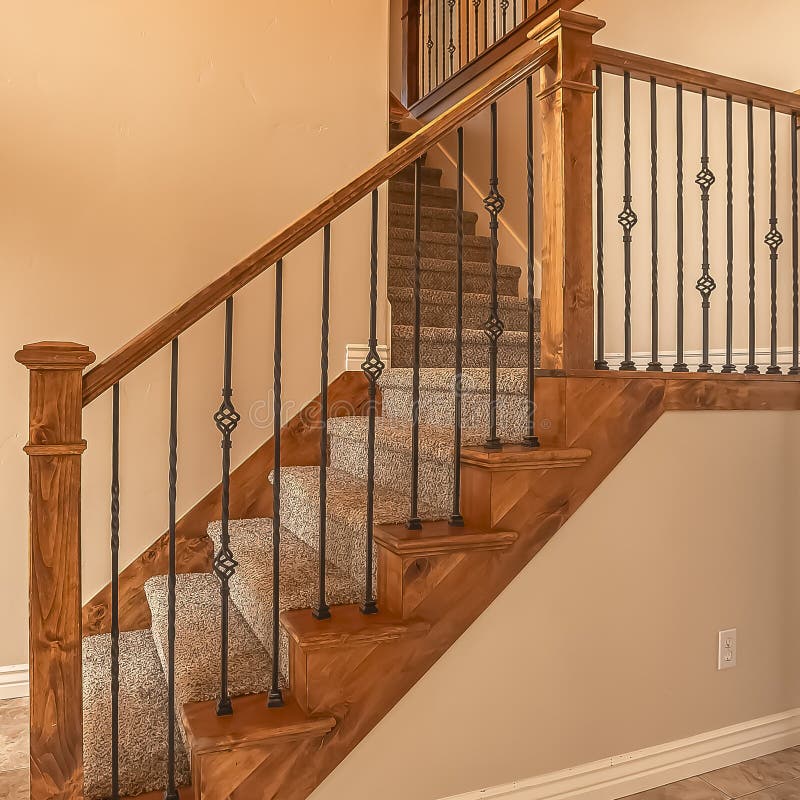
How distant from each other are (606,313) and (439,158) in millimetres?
2159

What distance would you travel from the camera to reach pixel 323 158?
3.18 meters

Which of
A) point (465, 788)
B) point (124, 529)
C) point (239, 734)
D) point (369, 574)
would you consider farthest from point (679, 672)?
point (124, 529)

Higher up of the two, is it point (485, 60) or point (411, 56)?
point (411, 56)

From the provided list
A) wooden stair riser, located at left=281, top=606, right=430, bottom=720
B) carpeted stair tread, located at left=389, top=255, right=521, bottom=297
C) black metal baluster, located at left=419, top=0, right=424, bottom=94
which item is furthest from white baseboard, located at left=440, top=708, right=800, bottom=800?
black metal baluster, located at left=419, top=0, right=424, bottom=94

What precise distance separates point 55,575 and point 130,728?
1.92 ft

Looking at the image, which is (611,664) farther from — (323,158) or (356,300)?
(323,158)

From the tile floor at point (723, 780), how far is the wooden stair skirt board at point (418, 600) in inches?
18.6

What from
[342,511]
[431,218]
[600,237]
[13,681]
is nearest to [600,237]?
[600,237]

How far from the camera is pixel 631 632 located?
2047 mm

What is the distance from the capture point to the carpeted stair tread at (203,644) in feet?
5.82

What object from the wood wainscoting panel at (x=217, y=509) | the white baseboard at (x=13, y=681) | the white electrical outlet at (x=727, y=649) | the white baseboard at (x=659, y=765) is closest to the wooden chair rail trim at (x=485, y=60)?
the wood wainscoting panel at (x=217, y=509)

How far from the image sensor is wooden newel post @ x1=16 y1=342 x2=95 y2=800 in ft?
4.84

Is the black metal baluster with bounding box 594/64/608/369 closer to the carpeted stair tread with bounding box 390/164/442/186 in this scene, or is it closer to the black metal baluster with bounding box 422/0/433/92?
the carpeted stair tread with bounding box 390/164/442/186

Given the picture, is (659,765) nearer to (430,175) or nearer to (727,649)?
(727,649)
